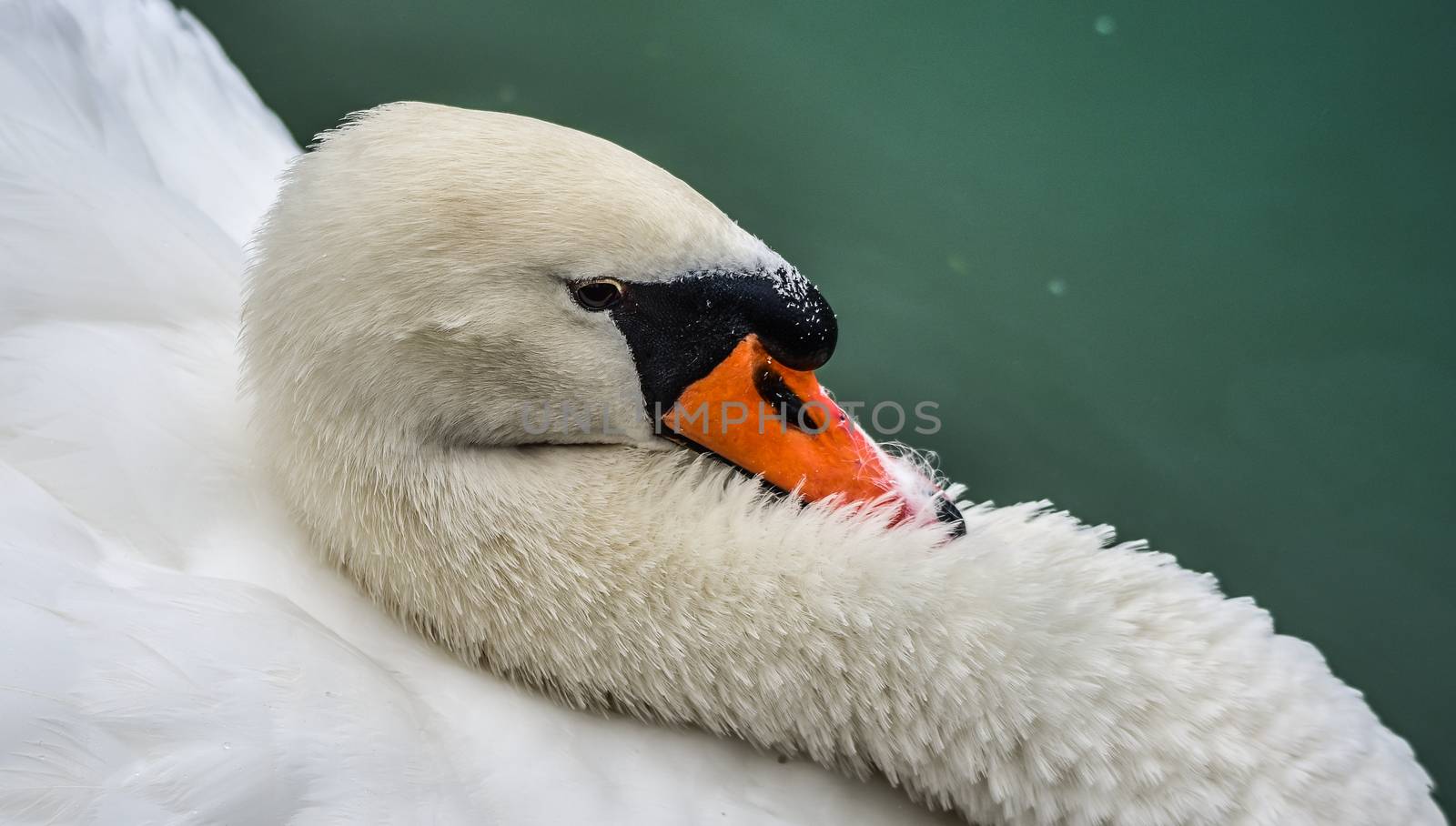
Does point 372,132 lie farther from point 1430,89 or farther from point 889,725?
point 1430,89

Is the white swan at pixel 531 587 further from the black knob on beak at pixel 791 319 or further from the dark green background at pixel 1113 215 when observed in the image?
the dark green background at pixel 1113 215

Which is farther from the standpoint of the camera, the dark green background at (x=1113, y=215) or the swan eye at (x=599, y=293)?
the dark green background at (x=1113, y=215)

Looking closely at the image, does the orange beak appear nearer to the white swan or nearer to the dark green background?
the white swan

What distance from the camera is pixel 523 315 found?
46.4 inches

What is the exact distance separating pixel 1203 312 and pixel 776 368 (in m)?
1.21

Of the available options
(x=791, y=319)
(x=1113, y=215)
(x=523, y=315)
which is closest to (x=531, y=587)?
(x=523, y=315)

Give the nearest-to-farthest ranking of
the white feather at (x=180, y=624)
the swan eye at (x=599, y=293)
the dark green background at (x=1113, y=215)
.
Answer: the white feather at (x=180, y=624), the swan eye at (x=599, y=293), the dark green background at (x=1113, y=215)

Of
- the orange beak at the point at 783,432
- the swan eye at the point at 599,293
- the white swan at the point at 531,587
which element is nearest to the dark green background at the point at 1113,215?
the white swan at the point at 531,587

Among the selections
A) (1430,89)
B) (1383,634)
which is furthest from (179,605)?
(1430,89)

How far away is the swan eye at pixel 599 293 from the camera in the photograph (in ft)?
3.88

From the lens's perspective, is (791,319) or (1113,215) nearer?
(791,319)

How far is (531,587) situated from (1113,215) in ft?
4.81

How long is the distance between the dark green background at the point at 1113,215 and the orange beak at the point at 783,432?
82 cm

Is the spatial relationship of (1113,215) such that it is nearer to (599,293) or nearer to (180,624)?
(599,293)
